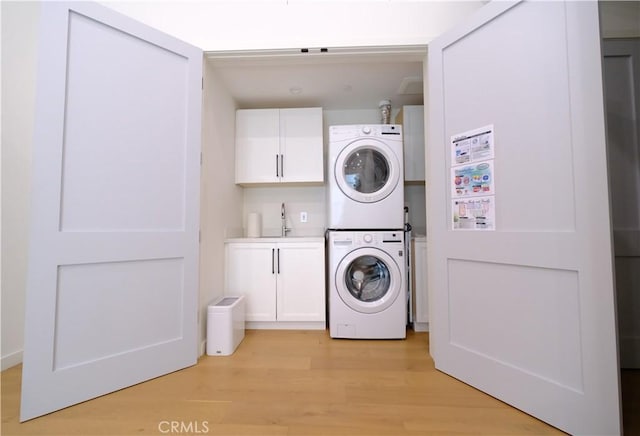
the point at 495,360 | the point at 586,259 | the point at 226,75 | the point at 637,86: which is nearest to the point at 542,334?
the point at 495,360

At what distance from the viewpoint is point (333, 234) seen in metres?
2.06

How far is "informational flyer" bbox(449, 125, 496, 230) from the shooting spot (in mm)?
1305

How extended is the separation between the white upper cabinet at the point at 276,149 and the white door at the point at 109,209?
0.86 meters

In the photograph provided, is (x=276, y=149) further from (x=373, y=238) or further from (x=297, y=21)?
(x=373, y=238)

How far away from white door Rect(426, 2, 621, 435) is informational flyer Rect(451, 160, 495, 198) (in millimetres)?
40

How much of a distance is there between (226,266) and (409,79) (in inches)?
92.0

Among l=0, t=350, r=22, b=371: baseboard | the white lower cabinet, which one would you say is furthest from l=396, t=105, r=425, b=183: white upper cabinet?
l=0, t=350, r=22, b=371: baseboard

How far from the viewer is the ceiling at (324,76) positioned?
5.71 ft

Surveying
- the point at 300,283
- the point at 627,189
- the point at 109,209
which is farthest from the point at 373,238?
the point at 109,209

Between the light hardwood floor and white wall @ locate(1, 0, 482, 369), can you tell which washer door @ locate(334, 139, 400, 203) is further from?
the light hardwood floor

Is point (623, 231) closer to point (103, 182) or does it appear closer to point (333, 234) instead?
point (333, 234)

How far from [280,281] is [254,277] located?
236mm

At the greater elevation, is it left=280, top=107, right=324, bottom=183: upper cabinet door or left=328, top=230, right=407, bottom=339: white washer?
left=280, top=107, right=324, bottom=183: upper cabinet door

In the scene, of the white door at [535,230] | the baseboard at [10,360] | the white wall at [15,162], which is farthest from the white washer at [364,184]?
the baseboard at [10,360]
